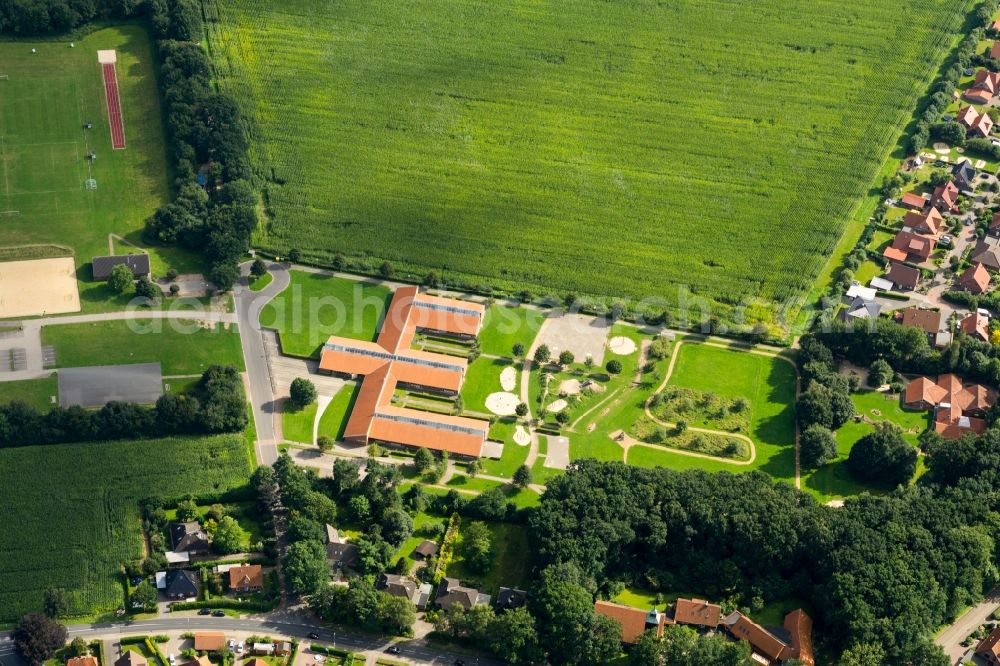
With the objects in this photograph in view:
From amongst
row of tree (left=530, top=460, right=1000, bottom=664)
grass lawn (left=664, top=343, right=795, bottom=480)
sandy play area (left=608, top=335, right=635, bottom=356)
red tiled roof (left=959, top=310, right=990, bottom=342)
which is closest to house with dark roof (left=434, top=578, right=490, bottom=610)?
row of tree (left=530, top=460, right=1000, bottom=664)

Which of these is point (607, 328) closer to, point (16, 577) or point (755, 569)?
point (755, 569)

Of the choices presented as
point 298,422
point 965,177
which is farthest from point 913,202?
point 298,422

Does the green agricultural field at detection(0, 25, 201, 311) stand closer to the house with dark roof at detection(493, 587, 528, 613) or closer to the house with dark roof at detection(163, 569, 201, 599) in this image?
the house with dark roof at detection(163, 569, 201, 599)

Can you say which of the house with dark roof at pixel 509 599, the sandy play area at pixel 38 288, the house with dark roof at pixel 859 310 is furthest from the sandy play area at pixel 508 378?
the sandy play area at pixel 38 288

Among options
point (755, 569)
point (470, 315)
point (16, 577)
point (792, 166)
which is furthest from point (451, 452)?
point (792, 166)

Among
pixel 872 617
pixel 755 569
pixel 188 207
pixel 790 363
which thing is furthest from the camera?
pixel 188 207

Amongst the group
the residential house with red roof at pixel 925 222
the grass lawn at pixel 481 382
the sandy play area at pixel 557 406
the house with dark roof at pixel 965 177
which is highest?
the house with dark roof at pixel 965 177

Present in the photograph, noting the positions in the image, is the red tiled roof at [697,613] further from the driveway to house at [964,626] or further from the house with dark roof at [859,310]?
the house with dark roof at [859,310]
